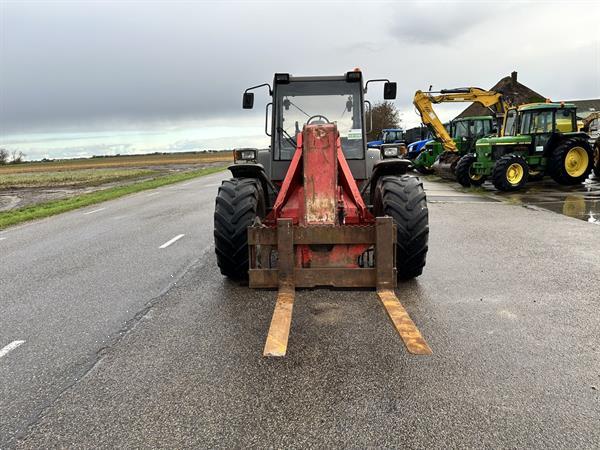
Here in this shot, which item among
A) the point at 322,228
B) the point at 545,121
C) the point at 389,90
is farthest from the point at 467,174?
the point at 322,228

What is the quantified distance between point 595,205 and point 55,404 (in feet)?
44.5

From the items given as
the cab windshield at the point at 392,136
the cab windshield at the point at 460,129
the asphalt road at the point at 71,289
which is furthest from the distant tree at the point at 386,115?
the asphalt road at the point at 71,289

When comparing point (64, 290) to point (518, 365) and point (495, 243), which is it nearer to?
point (518, 365)

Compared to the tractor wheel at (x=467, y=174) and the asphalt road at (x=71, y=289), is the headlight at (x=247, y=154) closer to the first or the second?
the asphalt road at (x=71, y=289)

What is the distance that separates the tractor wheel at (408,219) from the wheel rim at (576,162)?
46.0 ft

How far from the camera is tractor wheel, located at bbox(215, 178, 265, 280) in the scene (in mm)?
5629

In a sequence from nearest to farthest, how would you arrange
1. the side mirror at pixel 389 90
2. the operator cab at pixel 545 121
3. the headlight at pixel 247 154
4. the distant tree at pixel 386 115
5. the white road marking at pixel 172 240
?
the headlight at pixel 247 154, the side mirror at pixel 389 90, the white road marking at pixel 172 240, the operator cab at pixel 545 121, the distant tree at pixel 386 115

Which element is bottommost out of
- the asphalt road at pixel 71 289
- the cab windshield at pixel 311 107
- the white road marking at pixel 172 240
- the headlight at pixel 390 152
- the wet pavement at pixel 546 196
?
the asphalt road at pixel 71 289

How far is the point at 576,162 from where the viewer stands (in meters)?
17.3

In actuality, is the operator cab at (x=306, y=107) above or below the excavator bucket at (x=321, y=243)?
above

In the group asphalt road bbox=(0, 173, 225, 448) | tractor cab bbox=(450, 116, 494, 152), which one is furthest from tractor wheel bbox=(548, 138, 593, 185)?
asphalt road bbox=(0, 173, 225, 448)

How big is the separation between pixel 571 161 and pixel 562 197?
314cm

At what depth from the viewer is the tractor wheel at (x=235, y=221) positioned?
5629 millimetres

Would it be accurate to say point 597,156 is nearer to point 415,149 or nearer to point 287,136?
point 415,149
